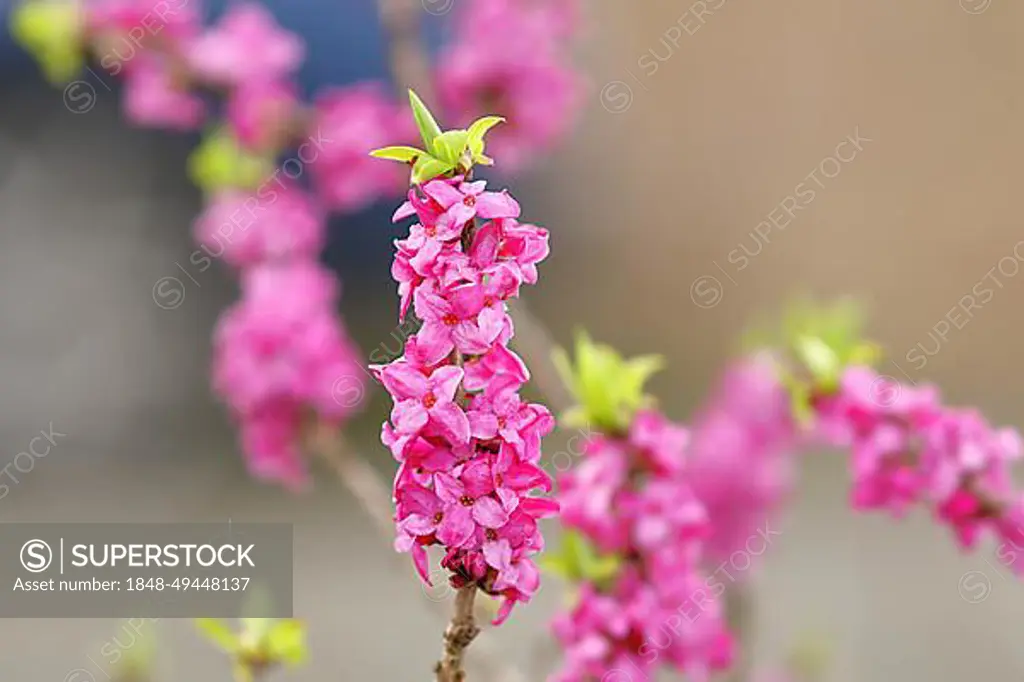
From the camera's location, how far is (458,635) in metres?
0.51

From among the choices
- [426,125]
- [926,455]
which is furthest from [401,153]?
[926,455]

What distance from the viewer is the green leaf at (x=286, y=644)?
Result: 0.70m

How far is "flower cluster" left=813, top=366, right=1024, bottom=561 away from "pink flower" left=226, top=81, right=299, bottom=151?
0.66 metres

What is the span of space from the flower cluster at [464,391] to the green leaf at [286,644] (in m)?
0.23

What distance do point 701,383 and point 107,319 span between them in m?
1.84

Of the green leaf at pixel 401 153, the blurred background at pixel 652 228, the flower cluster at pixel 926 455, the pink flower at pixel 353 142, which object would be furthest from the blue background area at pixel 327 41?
the green leaf at pixel 401 153

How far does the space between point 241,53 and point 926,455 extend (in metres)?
0.82

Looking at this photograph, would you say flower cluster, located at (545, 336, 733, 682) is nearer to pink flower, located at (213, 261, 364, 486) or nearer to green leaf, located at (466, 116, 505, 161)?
green leaf, located at (466, 116, 505, 161)

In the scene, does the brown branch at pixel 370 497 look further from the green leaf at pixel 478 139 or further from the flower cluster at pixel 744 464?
the green leaf at pixel 478 139

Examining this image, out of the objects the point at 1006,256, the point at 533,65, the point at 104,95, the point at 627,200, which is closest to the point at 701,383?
the point at 627,200

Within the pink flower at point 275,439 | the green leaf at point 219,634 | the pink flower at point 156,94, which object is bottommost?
the green leaf at point 219,634

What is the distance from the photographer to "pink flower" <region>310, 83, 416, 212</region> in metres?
1.28

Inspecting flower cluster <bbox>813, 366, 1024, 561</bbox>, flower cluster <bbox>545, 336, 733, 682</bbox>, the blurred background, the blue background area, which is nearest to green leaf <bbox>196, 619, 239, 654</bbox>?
flower cluster <bbox>545, 336, 733, 682</bbox>

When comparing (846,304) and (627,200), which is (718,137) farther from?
(846,304)
